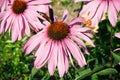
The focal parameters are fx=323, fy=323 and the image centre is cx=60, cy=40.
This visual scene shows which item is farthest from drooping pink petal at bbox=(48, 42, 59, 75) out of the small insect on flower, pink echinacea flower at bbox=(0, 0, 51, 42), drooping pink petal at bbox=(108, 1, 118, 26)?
drooping pink petal at bbox=(108, 1, 118, 26)

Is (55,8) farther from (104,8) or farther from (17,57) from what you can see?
(104,8)

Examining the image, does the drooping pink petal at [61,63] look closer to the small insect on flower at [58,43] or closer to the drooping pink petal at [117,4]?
the small insect on flower at [58,43]

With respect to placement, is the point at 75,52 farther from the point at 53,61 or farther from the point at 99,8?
the point at 99,8

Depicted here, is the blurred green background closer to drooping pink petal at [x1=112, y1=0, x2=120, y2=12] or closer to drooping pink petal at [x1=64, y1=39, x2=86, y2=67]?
drooping pink petal at [x1=64, y1=39, x2=86, y2=67]

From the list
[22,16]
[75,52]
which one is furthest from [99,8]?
[22,16]

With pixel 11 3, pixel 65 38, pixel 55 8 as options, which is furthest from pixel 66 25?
pixel 55 8
